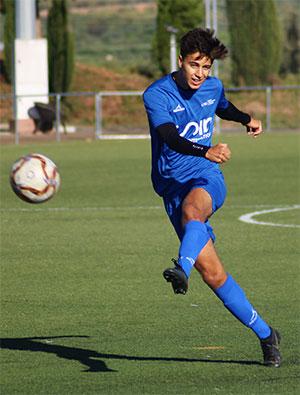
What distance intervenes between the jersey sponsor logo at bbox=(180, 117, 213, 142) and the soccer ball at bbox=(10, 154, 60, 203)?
2241 mm

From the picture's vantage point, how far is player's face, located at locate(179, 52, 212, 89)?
8398 millimetres

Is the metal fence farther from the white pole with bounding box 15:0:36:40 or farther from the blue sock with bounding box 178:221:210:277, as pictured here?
the blue sock with bounding box 178:221:210:277

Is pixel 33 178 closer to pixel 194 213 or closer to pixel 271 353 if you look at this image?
pixel 194 213

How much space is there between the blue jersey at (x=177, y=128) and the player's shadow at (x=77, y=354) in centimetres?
110

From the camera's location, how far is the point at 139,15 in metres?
98.2

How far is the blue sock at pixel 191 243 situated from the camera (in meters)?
7.93

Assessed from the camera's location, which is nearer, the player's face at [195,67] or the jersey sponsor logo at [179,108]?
the player's face at [195,67]

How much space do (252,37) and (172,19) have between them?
4540mm

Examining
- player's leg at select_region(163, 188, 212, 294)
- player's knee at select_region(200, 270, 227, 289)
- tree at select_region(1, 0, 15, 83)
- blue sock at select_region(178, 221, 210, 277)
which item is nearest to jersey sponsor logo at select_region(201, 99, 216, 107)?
player's leg at select_region(163, 188, 212, 294)

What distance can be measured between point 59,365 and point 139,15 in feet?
299

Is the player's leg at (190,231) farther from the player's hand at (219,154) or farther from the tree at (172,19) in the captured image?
the tree at (172,19)

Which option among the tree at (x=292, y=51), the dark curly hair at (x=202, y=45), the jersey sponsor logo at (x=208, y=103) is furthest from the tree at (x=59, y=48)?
the dark curly hair at (x=202, y=45)

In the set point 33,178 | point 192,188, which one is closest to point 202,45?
point 192,188

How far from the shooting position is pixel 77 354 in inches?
345
